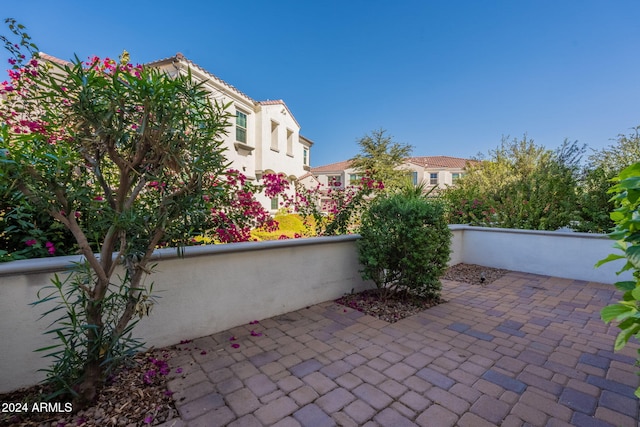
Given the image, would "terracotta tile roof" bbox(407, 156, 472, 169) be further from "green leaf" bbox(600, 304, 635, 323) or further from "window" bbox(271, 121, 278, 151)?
"green leaf" bbox(600, 304, 635, 323)

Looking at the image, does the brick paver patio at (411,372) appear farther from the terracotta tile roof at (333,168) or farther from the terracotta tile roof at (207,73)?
the terracotta tile roof at (333,168)

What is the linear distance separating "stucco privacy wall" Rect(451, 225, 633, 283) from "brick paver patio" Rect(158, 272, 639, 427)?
2.30 metres

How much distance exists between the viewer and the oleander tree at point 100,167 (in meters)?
1.76

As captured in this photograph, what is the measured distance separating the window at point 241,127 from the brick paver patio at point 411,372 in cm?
1094

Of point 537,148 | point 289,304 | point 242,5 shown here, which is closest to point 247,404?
point 289,304

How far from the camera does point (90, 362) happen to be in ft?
6.59

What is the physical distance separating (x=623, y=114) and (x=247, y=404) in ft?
46.7

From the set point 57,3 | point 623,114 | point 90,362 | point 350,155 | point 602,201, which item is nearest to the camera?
point 90,362

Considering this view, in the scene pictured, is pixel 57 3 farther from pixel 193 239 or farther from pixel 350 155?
pixel 350 155

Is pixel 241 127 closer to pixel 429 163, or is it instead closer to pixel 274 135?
pixel 274 135

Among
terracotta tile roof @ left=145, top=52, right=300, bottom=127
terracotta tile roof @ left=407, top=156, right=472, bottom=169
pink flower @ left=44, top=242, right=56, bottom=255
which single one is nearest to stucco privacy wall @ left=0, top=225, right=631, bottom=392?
pink flower @ left=44, top=242, right=56, bottom=255

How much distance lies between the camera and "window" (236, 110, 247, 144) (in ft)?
42.1

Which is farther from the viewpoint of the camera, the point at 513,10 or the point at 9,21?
the point at 513,10

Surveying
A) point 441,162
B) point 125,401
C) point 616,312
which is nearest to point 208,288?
point 125,401
